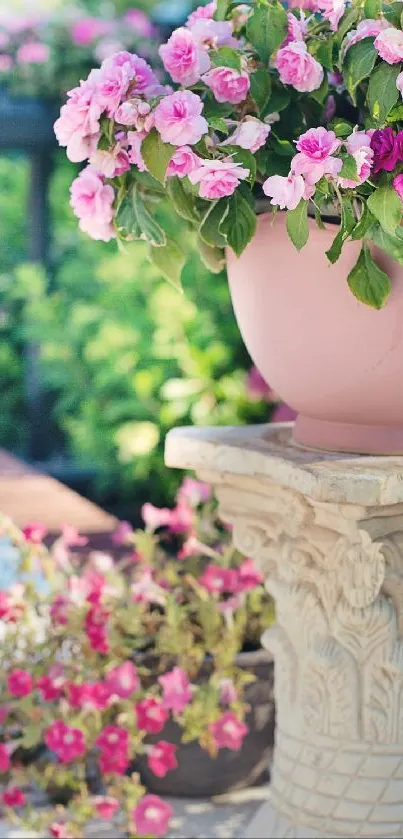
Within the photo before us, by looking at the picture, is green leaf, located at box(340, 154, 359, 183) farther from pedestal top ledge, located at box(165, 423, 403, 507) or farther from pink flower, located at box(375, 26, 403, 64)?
pedestal top ledge, located at box(165, 423, 403, 507)

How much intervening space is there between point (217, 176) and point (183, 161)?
0.06 m

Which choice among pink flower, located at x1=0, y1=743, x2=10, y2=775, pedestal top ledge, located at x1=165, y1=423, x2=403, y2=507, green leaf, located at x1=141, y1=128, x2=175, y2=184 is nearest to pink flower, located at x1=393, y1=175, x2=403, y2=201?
green leaf, located at x1=141, y1=128, x2=175, y2=184

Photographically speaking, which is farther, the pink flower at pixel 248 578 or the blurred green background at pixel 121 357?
the blurred green background at pixel 121 357

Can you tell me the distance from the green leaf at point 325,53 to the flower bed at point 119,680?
126 cm

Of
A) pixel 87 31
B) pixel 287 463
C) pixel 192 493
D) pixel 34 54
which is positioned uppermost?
pixel 87 31

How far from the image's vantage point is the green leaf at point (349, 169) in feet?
6.06

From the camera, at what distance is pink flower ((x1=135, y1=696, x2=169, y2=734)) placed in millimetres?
2660

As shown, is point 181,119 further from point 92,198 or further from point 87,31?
point 87,31

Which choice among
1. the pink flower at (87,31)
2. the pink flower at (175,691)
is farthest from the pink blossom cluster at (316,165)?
the pink flower at (87,31)

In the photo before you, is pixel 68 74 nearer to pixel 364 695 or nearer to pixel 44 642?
pixel 44 642

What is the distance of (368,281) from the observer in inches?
77.2

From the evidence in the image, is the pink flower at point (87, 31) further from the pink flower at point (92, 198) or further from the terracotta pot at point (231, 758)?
the pink flower at point (92, 198)

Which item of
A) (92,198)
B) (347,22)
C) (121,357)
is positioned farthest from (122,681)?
(121,357)

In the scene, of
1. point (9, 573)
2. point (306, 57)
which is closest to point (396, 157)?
point (306, 57)
